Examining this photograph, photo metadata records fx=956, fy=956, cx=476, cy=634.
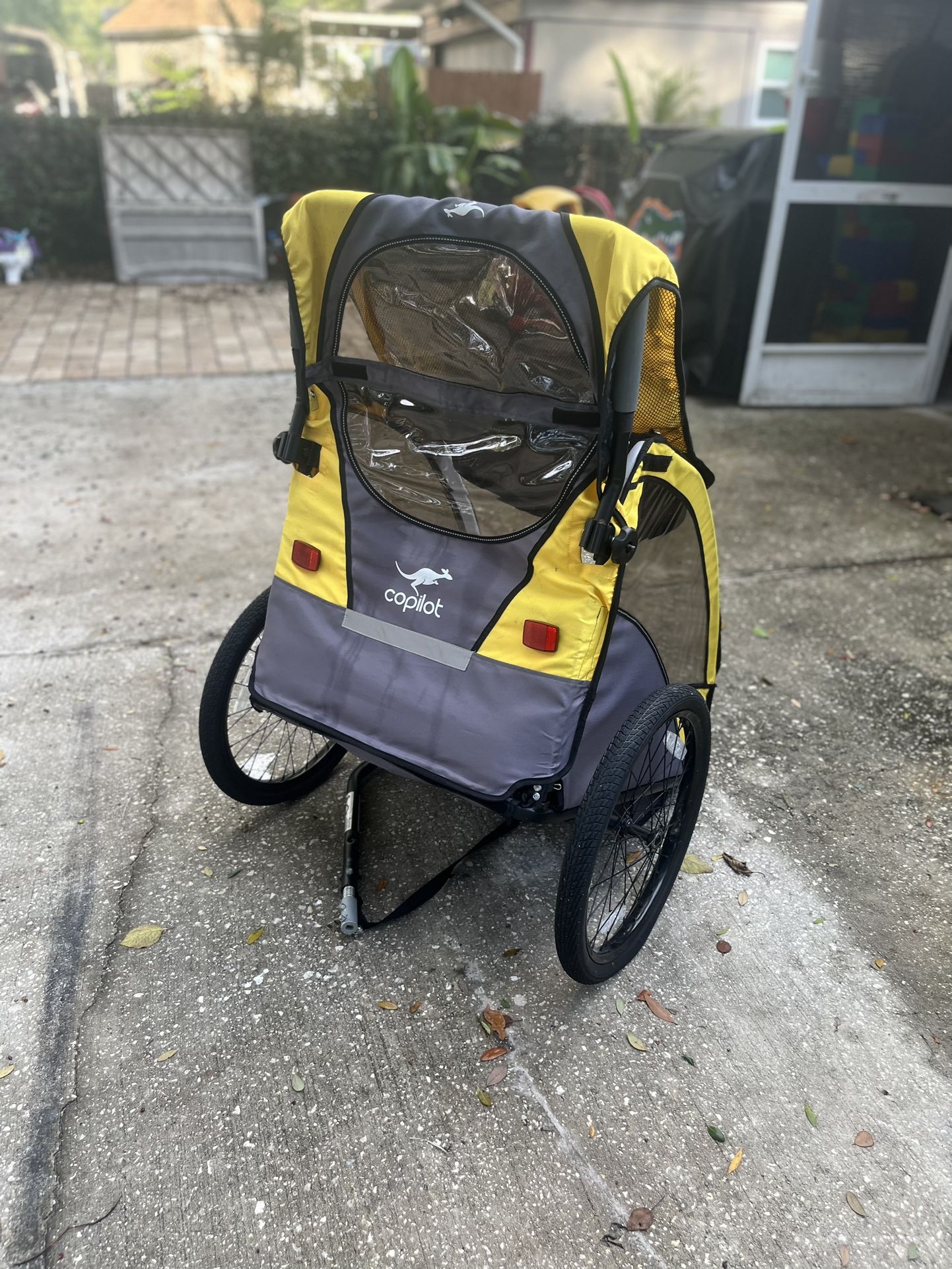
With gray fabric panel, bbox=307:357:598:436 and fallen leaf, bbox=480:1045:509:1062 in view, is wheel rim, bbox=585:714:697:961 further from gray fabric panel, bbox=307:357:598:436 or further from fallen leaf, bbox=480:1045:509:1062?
gray fabric panel, bbox=307:357:598:436

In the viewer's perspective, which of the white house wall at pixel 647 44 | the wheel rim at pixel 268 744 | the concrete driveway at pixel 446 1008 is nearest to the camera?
the concrete driveway at pixel 446 1008

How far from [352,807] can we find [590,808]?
92cm

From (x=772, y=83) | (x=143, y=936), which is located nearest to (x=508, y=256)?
(x=143, y=936)

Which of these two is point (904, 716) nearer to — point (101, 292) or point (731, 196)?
point (731, 196)

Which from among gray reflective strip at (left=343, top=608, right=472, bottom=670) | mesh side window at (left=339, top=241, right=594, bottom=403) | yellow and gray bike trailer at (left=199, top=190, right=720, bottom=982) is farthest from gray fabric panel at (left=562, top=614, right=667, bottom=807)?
mesh side window at (left=339, top=241, right=594, bottom=403)

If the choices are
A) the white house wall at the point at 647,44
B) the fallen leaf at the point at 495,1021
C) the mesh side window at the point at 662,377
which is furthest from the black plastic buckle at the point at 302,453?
the white house wall at the point at 647,44

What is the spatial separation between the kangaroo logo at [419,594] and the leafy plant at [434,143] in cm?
847

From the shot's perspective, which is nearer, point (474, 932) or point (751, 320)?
point (474, 932)

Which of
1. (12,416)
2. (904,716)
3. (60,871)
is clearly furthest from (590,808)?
(12,416)

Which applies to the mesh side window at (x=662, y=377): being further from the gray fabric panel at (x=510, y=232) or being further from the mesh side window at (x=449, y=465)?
the mesh side window at (x=449, y=465)

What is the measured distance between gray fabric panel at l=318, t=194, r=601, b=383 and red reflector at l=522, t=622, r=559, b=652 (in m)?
0.51

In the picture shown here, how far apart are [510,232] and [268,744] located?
165 centimetres

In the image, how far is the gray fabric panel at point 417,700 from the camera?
1.99 m

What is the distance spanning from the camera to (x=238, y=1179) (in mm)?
1772
